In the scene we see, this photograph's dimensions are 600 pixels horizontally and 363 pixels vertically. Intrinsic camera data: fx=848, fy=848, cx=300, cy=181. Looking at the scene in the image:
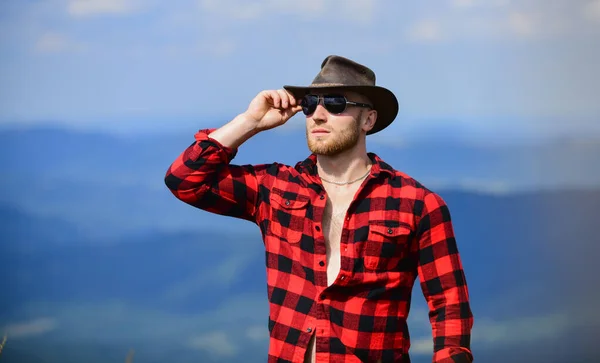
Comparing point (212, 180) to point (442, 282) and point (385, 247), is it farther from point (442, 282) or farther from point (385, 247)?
point (442, 282)

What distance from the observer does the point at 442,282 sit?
3.27m

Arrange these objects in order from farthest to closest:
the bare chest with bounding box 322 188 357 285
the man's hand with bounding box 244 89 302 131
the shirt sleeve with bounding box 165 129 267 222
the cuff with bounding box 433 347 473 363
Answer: the man's hand with bounding box 244 89 302 131 → the shirt sleeve with bounding box 165 129 267 222 → the bare chest with bounding box 322 188 357 285 → the cuff with bounding box 433 347 473 363

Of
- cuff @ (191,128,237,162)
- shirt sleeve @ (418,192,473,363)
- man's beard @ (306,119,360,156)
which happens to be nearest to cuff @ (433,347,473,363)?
shirt sleeve @ (418,192,473,363)

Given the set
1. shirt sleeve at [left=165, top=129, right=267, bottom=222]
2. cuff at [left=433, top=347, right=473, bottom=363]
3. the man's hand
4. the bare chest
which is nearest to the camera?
cuff at [left=433, top=347, right=473, bottom=363]

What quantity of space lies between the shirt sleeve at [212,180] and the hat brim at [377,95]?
37cm

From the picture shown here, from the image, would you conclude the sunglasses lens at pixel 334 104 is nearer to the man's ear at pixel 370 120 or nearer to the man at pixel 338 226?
the man at pixel 338 226

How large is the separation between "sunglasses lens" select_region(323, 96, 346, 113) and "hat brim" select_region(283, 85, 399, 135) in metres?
0.04

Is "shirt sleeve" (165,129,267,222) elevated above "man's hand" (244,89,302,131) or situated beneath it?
situated beneath

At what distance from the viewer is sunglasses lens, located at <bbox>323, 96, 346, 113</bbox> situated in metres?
3.41

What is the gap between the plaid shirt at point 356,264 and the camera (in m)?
3.22

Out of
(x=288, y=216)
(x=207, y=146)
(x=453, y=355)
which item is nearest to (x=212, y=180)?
(x=207, y=146)

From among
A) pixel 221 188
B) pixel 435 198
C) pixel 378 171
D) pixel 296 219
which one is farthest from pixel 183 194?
pixel 435 198

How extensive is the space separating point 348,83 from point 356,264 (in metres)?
0.75

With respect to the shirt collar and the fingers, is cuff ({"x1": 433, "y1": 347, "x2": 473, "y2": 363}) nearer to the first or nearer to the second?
the shirt collar
